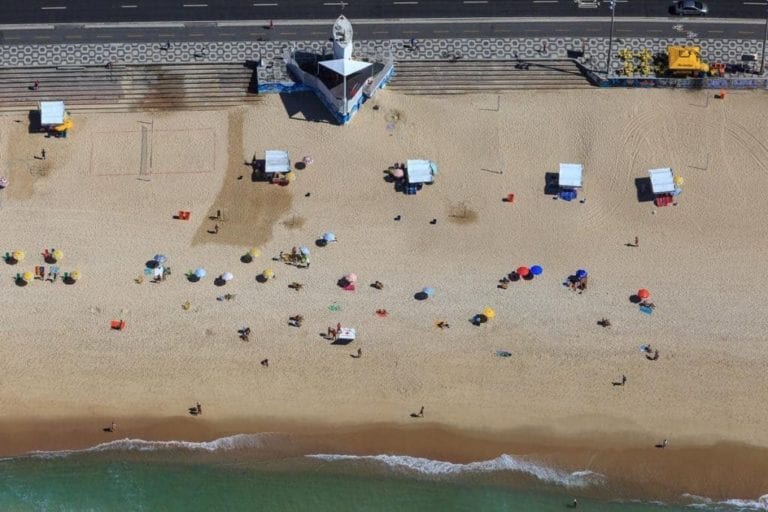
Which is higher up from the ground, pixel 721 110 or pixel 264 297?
pixel 721 110

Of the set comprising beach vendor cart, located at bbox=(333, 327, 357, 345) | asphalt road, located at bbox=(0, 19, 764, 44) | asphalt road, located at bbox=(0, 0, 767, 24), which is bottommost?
beach vendor cart, located at bbox=(333, 327, 357, 345)

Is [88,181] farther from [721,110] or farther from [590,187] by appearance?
[721,110]

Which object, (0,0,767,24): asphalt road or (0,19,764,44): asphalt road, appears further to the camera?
(0,0,767,24): asphalt road

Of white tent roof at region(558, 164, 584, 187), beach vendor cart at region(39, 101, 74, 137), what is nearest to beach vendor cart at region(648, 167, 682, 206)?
white tent roof at region(558, 164, 584, 187)

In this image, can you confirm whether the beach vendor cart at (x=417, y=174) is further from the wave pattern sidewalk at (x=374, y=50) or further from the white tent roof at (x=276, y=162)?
the wave pattern sidewalk at (x=374, y=50)

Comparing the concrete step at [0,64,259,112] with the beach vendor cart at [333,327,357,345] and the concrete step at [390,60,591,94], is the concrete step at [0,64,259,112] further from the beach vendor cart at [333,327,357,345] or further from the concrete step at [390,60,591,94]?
the beach vendor cart at [333,327,357,345]

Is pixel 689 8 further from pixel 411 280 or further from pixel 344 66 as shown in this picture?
pixel 411 280

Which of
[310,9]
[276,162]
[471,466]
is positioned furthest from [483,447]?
[310,9]

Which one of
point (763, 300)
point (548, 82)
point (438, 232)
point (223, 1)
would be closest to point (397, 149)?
point (438, 232)
